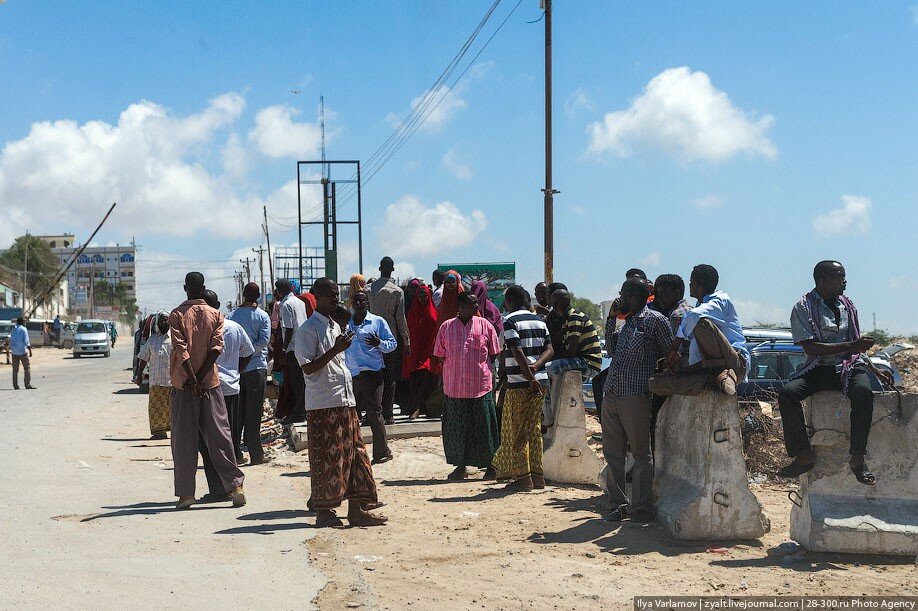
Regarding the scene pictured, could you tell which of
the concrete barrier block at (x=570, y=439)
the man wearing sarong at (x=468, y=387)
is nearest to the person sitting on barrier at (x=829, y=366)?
the concrete barrier block at (x=570, y=439)

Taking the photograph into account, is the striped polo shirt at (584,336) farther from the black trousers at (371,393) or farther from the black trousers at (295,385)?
the black trousers at (295,385)

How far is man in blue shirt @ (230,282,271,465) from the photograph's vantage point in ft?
35.6

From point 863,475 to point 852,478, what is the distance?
0.12 m

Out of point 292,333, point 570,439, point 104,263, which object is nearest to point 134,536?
point 570,439

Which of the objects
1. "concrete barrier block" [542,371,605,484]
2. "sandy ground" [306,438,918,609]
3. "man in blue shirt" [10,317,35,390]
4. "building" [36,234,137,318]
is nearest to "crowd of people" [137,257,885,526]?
"concrete barrier block" [542,371,605,484]

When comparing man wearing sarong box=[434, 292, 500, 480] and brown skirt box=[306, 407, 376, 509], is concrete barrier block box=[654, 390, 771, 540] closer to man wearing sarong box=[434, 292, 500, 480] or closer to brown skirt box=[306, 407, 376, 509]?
brown skirt box=[306, 407, 376, 509]

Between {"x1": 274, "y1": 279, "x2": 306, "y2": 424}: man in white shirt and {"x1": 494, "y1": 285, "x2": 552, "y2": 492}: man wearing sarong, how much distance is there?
2.72 m

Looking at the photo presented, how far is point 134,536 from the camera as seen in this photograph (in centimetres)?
691

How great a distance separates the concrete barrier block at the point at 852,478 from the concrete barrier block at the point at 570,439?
10.3 feet

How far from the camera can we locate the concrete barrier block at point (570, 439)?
30.7ft

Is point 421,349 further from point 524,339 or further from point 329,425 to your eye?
point 329,425

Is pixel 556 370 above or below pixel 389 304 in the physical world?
below

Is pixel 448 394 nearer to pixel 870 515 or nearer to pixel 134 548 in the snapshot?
pixel 134 548

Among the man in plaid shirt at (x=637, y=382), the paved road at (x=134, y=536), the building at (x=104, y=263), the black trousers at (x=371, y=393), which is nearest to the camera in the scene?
the paved road at (x=134, y=536)
